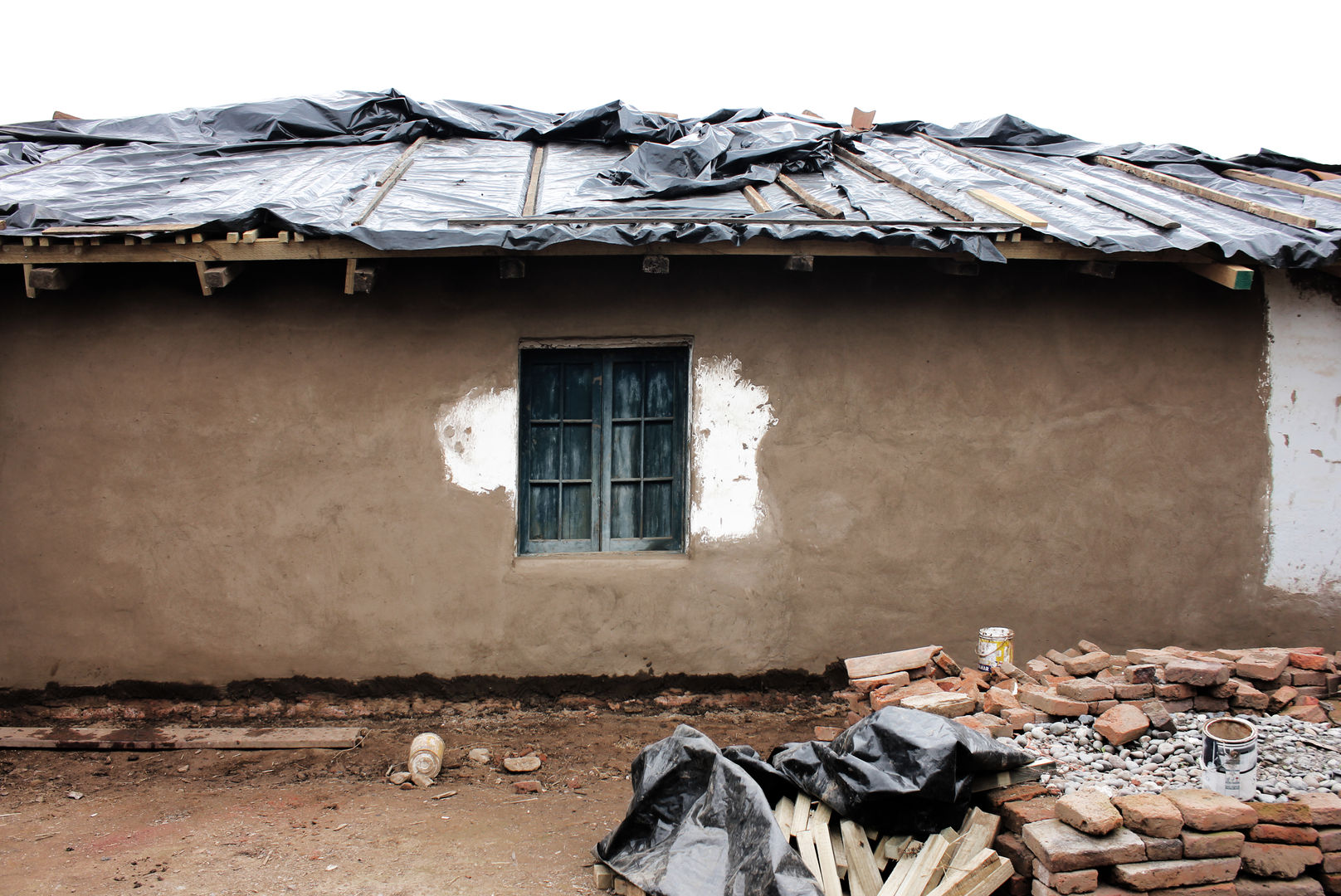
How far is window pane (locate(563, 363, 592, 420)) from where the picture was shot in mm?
5961

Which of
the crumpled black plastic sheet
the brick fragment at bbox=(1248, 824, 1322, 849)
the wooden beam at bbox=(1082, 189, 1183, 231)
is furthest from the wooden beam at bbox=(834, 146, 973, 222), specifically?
the brick fragment at bbox=(1248, 824, 1322, 849)

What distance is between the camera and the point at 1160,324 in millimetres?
5973

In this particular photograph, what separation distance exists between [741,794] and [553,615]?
250cm

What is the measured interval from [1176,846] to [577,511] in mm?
3827

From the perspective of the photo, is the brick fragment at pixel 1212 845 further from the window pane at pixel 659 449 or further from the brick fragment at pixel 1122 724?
the window pane at pixel 659 449

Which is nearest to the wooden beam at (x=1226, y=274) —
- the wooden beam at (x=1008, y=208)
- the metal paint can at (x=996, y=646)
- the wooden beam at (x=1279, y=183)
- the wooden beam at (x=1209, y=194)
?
the wooden beam at (x=1209, y=194)

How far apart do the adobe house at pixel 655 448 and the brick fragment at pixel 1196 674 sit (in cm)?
163

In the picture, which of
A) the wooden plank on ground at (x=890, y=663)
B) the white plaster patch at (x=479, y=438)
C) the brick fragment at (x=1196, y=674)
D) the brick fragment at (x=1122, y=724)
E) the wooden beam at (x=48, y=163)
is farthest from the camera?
the wooden beam at (x=48, y=163)

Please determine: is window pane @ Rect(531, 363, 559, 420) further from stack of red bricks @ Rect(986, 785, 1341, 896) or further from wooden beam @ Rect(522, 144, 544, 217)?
stack of red bricks @ Rect(986, 785, 1341, 896)

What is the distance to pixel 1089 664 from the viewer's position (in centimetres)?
480

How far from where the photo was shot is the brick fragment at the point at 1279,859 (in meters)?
3.41

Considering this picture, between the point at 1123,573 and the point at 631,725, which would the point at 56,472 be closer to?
the point at 631,725

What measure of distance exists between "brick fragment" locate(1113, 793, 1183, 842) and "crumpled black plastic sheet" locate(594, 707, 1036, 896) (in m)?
0.41

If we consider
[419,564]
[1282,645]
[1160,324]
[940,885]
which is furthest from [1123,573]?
[419,564]
